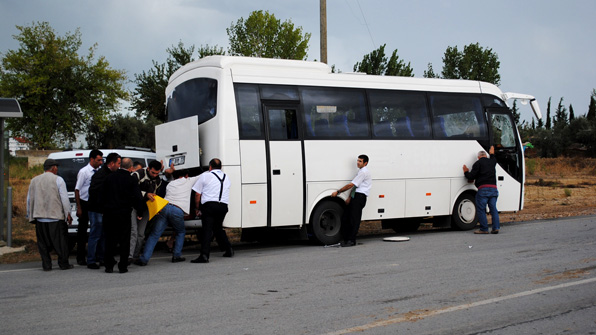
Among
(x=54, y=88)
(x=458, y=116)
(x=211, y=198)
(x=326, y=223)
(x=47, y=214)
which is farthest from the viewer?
(x=54, y=88)

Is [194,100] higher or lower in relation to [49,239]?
higher

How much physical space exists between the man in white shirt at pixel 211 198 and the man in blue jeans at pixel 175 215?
0.77 ft

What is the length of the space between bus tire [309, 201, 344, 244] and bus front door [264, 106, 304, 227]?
37cm

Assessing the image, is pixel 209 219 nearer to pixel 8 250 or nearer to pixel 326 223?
pixel 326 223

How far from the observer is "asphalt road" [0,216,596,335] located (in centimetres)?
650

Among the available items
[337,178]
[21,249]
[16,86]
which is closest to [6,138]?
[21,249]

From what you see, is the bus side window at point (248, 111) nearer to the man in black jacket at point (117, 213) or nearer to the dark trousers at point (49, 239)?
the man in black jacket at point (117, 213)

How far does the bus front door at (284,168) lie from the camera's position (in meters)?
12.7

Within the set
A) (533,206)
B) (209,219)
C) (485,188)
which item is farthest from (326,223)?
(533,206)

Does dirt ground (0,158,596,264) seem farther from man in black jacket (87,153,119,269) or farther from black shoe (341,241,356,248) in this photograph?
black shoe (341,241,356,248)

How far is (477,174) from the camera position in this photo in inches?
589

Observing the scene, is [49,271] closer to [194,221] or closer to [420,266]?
[194,221]

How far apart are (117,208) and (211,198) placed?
5.68ft

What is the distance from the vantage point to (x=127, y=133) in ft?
172
